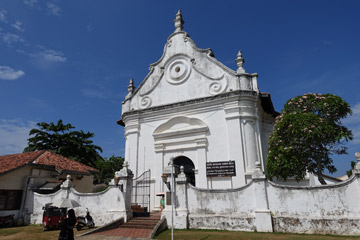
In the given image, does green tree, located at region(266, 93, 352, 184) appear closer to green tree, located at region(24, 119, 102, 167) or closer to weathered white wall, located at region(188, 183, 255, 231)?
weathered white wall, located at region(188, 183, 255, 231)

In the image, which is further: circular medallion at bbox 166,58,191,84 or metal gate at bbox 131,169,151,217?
circular medallion at bbox 166,58,191,84

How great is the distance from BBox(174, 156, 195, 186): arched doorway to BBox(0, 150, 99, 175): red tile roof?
23.3 ft

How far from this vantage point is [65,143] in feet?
93.0

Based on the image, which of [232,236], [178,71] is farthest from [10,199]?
[232,236]

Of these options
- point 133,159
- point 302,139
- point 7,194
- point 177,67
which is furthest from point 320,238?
point 7,194

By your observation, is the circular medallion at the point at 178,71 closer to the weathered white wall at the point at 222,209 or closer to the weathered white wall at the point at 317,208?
the weathered white wall at the point at 222,209

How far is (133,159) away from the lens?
16484mm

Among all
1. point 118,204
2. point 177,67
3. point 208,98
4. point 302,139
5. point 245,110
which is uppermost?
point 177,67

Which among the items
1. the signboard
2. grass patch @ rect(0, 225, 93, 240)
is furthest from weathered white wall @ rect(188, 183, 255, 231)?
grass patch @ rect(0, 225, 93, 240)

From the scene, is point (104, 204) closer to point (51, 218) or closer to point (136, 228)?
point (136, 228)

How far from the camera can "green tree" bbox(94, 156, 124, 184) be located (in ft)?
133

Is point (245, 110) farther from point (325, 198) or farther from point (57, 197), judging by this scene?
point (57, 197)

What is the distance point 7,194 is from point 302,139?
52.4 ft

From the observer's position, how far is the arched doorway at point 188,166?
49.9 ft
